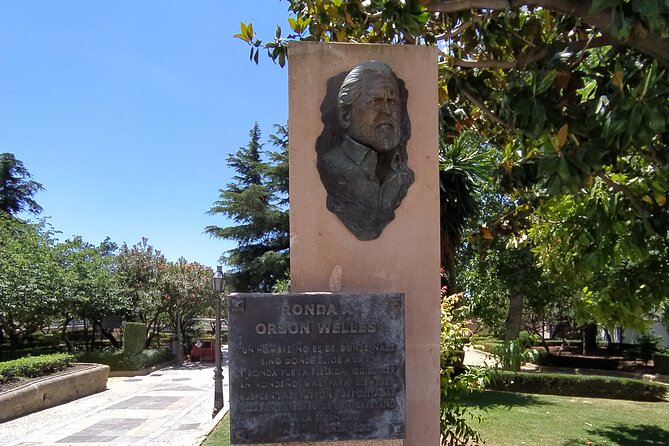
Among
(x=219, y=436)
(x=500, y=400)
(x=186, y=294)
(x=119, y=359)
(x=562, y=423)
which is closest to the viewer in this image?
(x=219, y=436)

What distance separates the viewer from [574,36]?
504cm

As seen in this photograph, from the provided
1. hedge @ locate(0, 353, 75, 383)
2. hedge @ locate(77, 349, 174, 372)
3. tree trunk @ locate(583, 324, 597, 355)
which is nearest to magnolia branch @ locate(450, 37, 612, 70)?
hedge @ locate(0, 353, 75, 383)

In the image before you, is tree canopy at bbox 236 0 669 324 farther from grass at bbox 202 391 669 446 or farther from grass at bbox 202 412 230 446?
grass at bbox 202 412 230 446

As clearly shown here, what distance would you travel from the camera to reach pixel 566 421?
10.5 meters

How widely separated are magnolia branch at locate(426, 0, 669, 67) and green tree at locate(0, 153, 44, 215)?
148 ft

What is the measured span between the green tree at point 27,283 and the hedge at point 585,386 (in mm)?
16285

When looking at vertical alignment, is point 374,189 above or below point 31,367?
above

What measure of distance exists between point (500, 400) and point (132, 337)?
16.0m

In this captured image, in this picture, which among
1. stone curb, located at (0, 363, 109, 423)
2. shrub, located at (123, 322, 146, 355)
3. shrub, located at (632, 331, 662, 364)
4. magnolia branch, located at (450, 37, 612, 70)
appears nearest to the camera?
magnolia branch, located at (450, 37, 612, 70)

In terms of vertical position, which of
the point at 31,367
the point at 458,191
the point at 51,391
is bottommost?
the point at 51,391

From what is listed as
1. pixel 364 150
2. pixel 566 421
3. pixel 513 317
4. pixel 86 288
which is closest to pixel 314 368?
pixel 364 150

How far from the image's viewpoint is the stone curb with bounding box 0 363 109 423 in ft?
42.6

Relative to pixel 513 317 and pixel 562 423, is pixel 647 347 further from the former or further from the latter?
pixel 562 423

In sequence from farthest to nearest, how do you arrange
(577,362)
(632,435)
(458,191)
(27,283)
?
1. (577,362)
2. (27,283)
3. (458,191)
4. (632,435)
